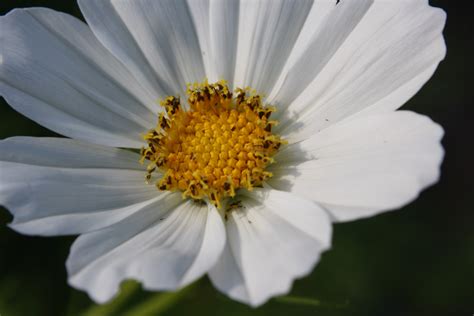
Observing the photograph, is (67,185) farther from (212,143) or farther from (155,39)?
(155,39)

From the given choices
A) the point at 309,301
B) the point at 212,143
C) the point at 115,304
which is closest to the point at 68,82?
the point at 212,143

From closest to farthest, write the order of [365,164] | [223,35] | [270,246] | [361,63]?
[270,246] → [365,164] → [361,63] → [223,35]

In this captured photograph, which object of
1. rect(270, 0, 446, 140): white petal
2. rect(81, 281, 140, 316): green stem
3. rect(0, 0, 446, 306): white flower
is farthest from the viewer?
rect(81, 281, 140, 316): green stem

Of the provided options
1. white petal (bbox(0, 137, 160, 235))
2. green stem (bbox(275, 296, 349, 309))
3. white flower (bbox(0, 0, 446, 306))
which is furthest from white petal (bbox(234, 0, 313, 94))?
green stem (bbox(275, 296, 349, 309))

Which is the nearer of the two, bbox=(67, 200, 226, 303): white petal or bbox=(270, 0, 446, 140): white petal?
bbox=(67, 200, 226, 303): white petal

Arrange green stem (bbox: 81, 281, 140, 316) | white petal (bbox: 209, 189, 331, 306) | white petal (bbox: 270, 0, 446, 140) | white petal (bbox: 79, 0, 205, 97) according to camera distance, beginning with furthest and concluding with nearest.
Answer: green stem (bbox: 81, 281, 140, 316)
white petal (bbox: 79, 0, 205, 97)
white petal (bbox: 270, 0, 446, 140)
white petal (bbox: 209, 189, 331, 306)

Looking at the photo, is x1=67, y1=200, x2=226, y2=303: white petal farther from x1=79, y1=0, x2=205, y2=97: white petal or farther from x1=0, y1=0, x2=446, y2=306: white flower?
x1=79, y1=0, x2=205, y2=97: white petal

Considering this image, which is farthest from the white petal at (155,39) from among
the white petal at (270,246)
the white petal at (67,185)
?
the white petal at (270,246)
